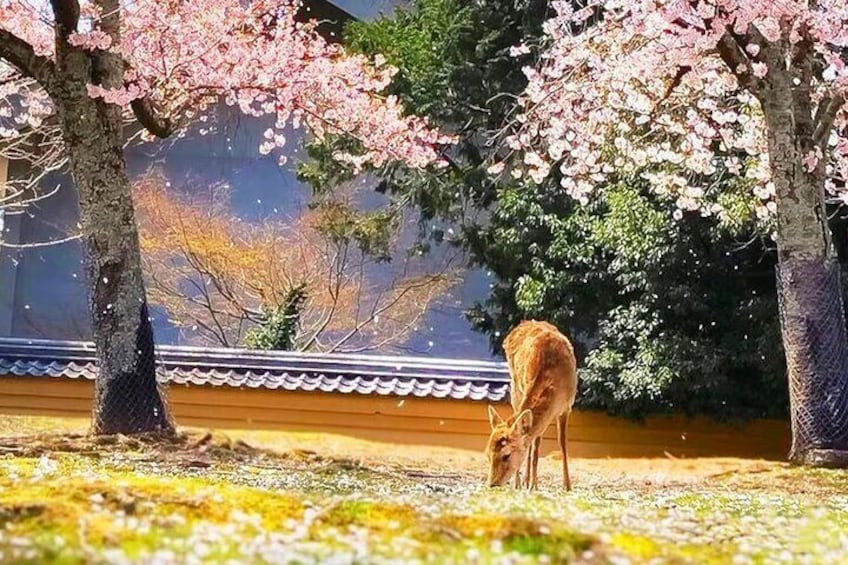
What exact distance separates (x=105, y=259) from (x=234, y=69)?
239 cm

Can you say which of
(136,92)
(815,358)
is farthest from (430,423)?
(136,92)

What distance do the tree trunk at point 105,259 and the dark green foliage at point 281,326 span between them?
4.82 m

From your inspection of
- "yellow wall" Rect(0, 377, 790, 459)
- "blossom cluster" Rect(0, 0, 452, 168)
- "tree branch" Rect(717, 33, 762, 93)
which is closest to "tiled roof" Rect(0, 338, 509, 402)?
"yellow wall" Rect(0, 377, 790, 459)

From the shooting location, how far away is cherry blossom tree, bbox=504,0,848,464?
20.6 feet

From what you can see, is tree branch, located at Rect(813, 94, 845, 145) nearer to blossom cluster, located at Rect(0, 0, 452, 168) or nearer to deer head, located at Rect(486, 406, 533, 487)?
deer head, located at Rect(486, 406, 533, 487)

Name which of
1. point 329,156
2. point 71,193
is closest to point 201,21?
point 329,156

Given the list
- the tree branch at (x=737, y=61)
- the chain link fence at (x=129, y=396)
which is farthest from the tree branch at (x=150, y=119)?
the tree branch at (x=737, y=61)

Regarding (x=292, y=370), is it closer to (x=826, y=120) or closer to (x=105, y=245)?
(x=105, y=245)

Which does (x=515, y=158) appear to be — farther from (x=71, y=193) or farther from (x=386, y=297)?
(x=71, y=193)

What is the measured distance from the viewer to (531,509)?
7.64 ft

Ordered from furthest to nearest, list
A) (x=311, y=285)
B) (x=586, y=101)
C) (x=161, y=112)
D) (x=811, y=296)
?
1. (x=311, y=285)
2. (x=586, y=101)
3. (x=161, y=112)
4. (x=811, y=296)

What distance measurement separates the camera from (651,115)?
7.80 meters

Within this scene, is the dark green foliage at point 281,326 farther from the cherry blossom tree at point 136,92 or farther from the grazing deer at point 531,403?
the grazing deer at point 531,403

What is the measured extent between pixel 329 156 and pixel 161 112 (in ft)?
13.6
